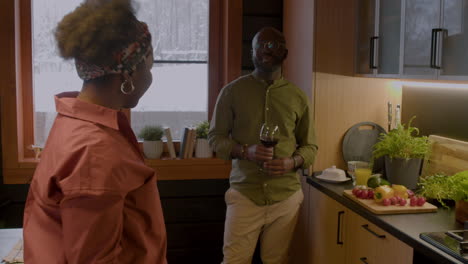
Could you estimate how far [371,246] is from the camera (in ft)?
7.30

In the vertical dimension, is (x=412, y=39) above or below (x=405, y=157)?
above

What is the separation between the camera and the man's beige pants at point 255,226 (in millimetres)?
2688

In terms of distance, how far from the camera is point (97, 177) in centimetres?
108

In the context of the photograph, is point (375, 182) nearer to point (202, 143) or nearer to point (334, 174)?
point (334, 174)

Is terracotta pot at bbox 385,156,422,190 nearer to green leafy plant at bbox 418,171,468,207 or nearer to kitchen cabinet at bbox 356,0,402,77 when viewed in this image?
green leafy plant at bbox 418,171,468,207

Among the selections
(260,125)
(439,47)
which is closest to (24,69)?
(260,125)

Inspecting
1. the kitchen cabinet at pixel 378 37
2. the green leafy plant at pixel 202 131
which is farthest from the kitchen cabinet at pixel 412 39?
the green leafy plant at pixel 202 131

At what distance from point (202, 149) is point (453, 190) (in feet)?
5.89

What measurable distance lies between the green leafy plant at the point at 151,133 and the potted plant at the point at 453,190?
5.69ft

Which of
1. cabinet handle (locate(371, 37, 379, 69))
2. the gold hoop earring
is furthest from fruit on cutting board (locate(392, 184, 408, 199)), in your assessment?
the gold hoop earring

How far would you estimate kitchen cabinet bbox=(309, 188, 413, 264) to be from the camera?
205 centimetres

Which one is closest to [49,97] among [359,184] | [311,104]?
[311,104]

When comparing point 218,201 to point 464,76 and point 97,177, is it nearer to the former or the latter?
point 464,76

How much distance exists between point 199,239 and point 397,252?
1.82 metres
